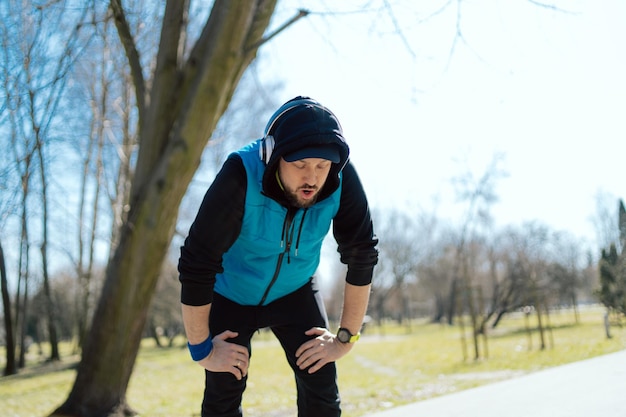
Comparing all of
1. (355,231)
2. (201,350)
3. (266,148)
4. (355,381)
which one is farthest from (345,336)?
(355,381)

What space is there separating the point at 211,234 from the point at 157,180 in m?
3.05

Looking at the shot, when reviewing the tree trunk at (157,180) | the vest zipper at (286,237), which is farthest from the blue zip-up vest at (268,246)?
the tree trunk at (157,180)

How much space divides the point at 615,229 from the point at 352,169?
7733 mm

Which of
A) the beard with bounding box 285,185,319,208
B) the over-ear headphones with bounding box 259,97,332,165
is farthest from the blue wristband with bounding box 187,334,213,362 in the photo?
the over-ear headphones with bounding box 259,97,332,165

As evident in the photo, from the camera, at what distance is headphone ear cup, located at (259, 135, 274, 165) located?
172 centimetres

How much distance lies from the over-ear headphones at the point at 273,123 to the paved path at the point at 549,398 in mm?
1825

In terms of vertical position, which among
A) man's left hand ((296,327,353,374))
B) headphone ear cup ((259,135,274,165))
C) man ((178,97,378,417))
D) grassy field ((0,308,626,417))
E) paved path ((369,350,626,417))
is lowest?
grassy field ((0,308,626,417))

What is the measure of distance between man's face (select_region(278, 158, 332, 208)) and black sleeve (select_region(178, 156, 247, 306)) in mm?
158

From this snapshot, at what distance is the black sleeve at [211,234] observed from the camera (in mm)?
1727

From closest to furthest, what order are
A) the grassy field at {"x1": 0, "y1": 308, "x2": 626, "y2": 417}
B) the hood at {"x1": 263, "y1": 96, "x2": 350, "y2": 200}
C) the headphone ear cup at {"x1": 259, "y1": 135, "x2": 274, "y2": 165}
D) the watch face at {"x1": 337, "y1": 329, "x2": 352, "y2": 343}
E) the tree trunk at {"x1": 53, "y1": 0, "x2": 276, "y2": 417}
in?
the hood at {"x1": 263, "y1": 96, "x2": 350, "y2": 200} < the headphone ear cup at {"x1": 259, "y1": 135, "x2": 274, "y2": 165} < the watch face at {"x1": 337, "y1": 329, "x2": 352, "y2": 343} < the tree trunk at {"x1": 53, "y1": 0, "x2": 276, "y2": 417} < the grassy field at {"x1": 0, "y1": 308, "x2": 626, "y2": 417}

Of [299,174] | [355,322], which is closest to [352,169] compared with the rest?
[299,174]

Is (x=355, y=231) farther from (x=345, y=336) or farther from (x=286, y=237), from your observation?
(x=345, y=336)

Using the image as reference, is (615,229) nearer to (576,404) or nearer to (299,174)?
(576,404)

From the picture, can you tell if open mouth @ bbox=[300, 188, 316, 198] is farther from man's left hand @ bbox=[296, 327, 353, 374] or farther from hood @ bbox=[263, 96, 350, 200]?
man's left hand @ bbox=[296, 327, 353, 374]
